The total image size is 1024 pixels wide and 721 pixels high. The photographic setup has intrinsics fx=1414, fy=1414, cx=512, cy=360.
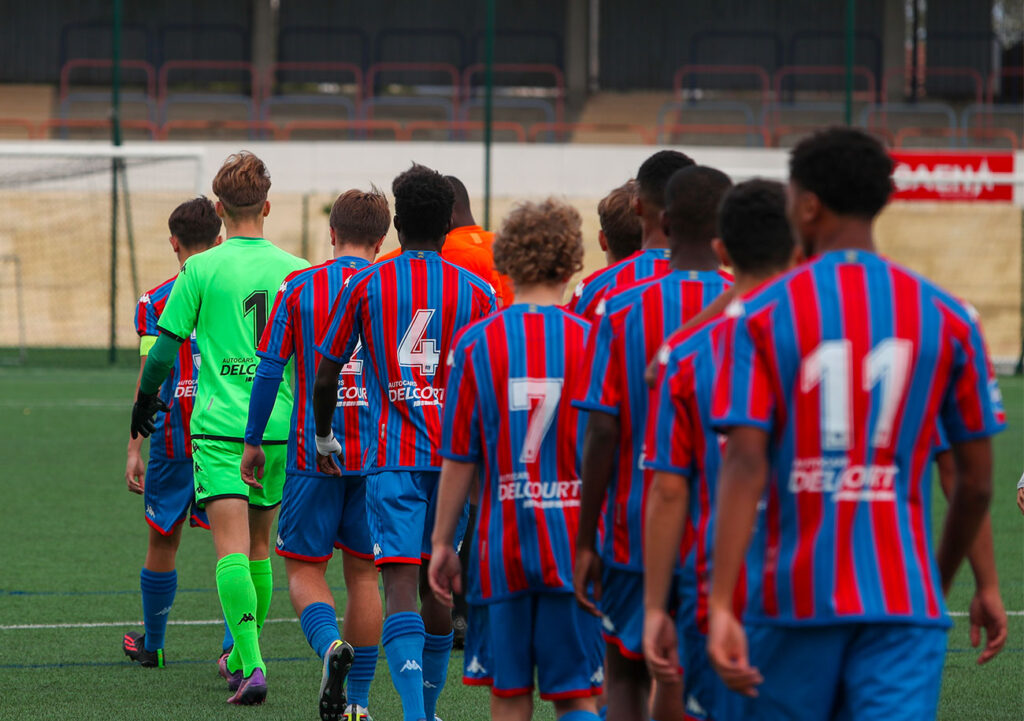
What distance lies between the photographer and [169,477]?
19.2 ft

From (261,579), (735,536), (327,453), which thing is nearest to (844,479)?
Result: (735,536)

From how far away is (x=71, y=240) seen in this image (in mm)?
24656

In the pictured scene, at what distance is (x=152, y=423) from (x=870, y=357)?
140 inches

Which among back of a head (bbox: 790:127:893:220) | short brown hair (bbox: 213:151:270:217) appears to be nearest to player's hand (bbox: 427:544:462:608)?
back of a head (bbox: 790:127:893:220)

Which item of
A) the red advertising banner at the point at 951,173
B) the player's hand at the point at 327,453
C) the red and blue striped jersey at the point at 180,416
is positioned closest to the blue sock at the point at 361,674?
the player's hand at the point at 327,453

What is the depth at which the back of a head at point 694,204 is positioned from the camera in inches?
138

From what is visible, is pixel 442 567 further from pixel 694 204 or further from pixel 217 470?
pixel 217 470

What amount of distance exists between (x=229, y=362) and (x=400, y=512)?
1156 mm

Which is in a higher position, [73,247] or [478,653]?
[73,247]

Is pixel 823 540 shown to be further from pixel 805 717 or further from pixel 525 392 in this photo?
pixel 525 392

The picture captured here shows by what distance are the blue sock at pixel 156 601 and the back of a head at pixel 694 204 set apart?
3.08m

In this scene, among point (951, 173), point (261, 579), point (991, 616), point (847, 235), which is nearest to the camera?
point (847, 235)

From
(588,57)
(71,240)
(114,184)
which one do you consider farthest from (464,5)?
(114,184)

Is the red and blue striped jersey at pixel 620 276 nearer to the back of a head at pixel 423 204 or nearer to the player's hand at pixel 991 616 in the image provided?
the back of a head at pixel 423 204
